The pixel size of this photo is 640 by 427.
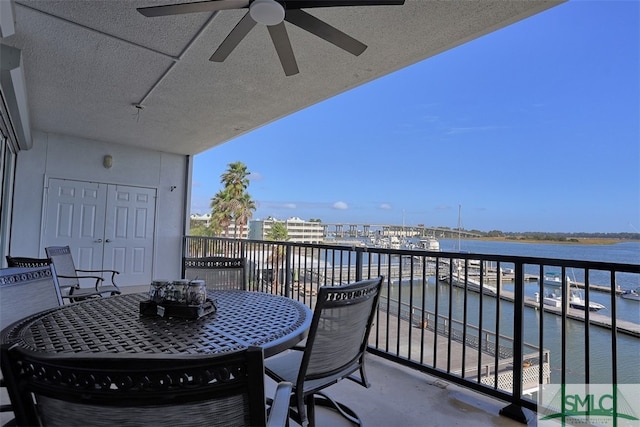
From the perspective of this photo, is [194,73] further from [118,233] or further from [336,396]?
[118,233]

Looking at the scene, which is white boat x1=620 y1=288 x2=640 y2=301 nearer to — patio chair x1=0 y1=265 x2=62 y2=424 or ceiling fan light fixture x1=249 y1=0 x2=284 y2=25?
ceiling fan light fixture x1=249 y1=0 x2=284 y2=25

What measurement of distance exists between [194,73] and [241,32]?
1.44 meters

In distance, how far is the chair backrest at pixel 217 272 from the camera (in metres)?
2.67

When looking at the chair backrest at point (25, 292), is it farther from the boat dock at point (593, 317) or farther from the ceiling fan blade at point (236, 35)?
the boat dock at point (593, 317)

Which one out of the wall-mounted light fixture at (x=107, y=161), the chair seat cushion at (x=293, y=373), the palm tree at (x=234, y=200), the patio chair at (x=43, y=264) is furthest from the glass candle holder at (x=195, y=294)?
the palm tree at (x=234, y=200)

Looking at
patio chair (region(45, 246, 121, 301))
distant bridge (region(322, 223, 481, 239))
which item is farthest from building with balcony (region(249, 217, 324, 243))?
patio chair (region(45, 246, 121, 301))

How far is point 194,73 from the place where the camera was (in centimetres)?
325

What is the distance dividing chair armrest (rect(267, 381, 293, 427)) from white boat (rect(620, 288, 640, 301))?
2.03 metres

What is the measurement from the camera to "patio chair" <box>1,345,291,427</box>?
64cm

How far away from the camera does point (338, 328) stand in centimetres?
148

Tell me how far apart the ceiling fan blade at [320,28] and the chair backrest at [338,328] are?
57.5 inches

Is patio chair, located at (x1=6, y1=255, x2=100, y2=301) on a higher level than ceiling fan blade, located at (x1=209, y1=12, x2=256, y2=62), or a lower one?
lower

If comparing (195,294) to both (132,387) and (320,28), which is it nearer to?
(132,387)

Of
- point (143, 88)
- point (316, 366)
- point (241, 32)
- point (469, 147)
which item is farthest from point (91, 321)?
point (469, 147)
